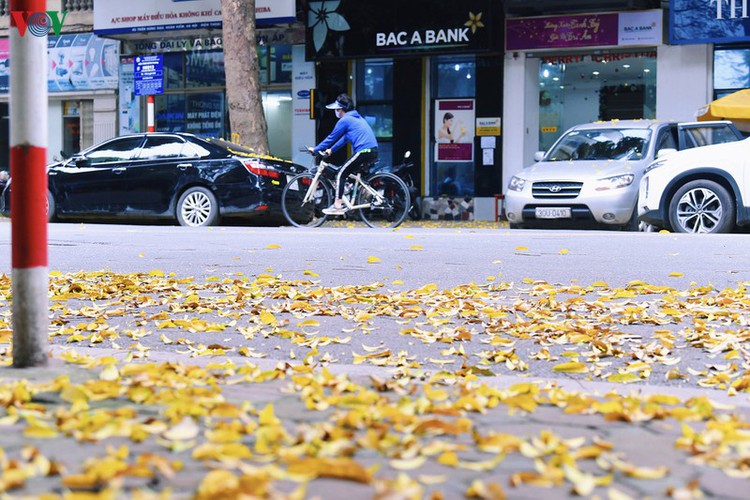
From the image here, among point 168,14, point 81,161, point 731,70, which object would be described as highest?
point 168,14

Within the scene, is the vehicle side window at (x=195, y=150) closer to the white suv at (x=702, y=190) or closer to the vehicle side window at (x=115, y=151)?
the vehicle side window at (x=115, y=151)

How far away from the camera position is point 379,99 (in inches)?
969

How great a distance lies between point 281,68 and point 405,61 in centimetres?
303

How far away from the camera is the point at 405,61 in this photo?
2423cm

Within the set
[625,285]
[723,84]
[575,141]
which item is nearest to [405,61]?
[723,84]

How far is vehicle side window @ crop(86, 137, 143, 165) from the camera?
58.1ft

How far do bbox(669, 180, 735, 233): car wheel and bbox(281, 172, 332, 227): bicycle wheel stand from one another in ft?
16.7

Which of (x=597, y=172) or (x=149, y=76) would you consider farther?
(x=149, y=76)

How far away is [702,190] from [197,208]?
7.37m

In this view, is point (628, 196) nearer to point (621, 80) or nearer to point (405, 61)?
point (621, 80)

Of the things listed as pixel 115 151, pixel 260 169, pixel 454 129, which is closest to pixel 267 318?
pixel 260 169

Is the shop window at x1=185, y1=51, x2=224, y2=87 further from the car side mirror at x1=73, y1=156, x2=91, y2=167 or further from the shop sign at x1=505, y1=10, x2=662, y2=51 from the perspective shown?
the car side mirror at x1=73, y1=156, x2=91, y2=167

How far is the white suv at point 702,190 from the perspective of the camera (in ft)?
44.0

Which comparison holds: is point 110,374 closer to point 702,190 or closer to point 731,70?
point 702,190
